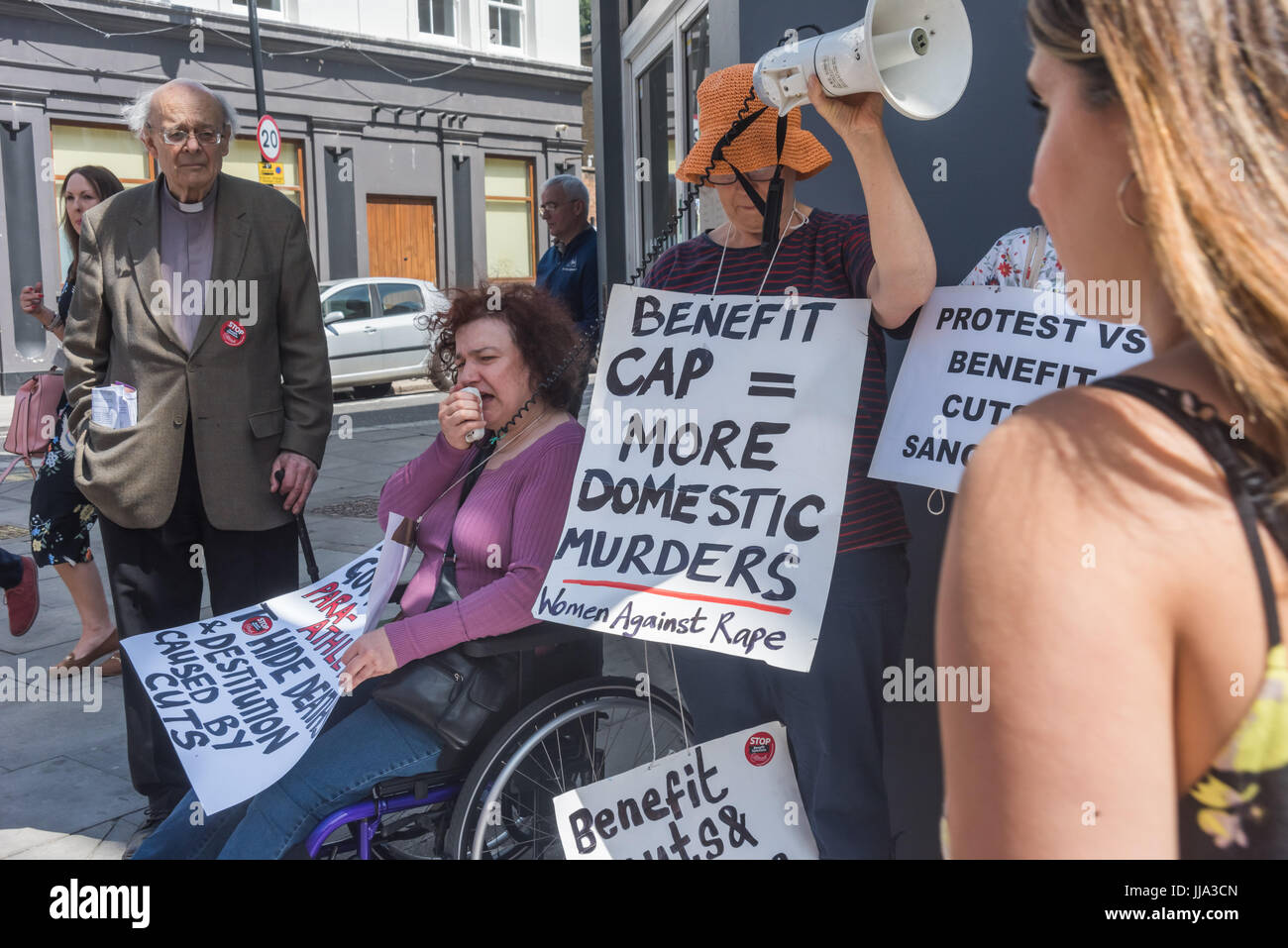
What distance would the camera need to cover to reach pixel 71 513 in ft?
14.9

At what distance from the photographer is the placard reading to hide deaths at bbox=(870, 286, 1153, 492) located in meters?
2.24

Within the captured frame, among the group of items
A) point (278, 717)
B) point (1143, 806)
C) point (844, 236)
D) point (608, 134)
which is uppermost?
point (608, 134)

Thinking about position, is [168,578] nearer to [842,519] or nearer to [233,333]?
[233,333]

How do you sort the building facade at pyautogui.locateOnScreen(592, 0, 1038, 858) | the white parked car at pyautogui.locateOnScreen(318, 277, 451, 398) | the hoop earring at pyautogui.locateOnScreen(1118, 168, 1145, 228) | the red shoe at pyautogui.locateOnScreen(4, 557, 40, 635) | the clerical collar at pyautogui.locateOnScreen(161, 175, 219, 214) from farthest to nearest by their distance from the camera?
the white parked car at pyautogui.locateOnScreen(318, 277, 451, 398)
the red shoe at pyautogui.locateOnScreen(4, 557, 40, 635)
the clerical collar at pyautogui.locateOnScreen(161, 175, 219, 214)
the building facade at pyautogui.locateOnScreen(592, 0, 1038, 858)
the hoop earring at pyautogui.locateOnScreen(1118, 168, 1145, 228)

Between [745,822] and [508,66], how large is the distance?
20.6m

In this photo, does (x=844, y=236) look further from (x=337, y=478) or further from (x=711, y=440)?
(x=337, y=478)

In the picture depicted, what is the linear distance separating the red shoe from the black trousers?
6.20 feet

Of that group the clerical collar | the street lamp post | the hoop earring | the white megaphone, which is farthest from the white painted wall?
the hoop earring

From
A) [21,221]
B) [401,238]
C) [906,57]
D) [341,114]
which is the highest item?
[341,114]

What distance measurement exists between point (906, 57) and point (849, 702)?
4.16ft

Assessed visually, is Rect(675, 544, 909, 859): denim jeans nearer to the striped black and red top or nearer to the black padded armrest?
the striped black and red top

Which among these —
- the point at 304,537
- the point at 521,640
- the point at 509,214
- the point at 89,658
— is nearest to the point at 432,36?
the point at 509,214
